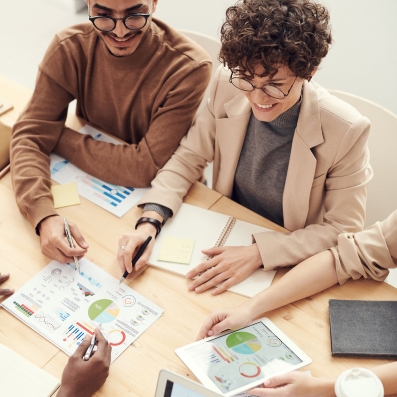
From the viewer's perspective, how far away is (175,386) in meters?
1.09

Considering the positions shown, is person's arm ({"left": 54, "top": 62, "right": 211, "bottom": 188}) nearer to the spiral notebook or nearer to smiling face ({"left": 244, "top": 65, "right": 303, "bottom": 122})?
the spiral notebook

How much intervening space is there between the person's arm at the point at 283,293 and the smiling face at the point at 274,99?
0.43 metres

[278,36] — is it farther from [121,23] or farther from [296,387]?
[296,387]

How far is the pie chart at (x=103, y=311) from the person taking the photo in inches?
56.6

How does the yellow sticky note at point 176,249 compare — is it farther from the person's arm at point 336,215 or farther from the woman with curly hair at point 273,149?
the person's arm at point 336,215

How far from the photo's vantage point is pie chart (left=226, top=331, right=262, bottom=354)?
1365 millimetres

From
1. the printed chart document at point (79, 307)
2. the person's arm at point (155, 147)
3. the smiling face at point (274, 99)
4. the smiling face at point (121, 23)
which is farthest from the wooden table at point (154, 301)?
the smiling face at point (121, 23)

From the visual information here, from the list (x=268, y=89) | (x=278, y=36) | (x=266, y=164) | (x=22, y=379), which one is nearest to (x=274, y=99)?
(x=268, y=89)

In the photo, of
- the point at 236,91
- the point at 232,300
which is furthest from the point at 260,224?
the point at 236,91

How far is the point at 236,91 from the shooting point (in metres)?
1.68

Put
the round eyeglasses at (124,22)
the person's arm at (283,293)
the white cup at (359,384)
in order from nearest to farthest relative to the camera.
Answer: the white cup at (359,384) → the person's arm at (283,293) → the round eyeglasses at (124,22)

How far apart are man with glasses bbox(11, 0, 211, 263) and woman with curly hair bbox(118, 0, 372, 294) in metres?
0.08

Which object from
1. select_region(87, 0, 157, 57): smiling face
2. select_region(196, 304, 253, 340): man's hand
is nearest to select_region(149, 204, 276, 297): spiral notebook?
select_region(196, 304, 253, 340): man's hand

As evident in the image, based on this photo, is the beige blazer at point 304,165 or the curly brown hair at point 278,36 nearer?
the curly brown hair at point 278,36
